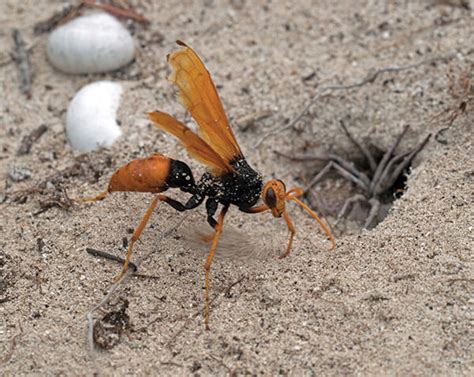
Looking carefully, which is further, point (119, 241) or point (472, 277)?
point (119, 241)

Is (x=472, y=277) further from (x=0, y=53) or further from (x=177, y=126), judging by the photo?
(x=0, y=53)

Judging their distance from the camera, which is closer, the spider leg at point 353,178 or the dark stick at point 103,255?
the dark stick at point 103,255

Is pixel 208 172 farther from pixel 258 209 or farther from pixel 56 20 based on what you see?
pixel 56 20

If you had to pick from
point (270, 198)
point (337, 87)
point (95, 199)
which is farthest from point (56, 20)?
point (270, 198)

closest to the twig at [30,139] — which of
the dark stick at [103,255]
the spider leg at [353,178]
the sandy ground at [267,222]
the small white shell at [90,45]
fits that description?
the sandy ground at [267,222]

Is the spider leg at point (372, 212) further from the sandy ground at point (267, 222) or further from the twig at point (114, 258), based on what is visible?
the twig at point (114, 258)

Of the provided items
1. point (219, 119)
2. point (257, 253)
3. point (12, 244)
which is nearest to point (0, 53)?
point (12, 244)
